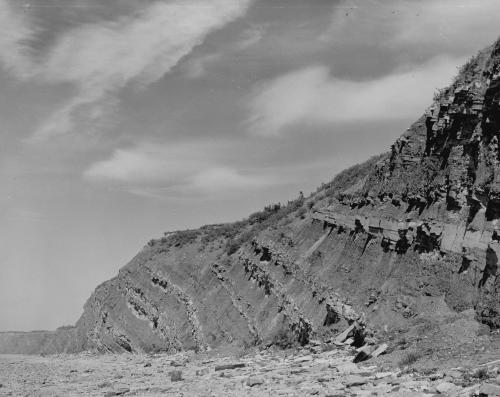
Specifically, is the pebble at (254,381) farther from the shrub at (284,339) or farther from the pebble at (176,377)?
the shrub at (284,339)

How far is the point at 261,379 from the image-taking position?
15.7m

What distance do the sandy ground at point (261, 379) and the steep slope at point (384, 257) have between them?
8.78 ft

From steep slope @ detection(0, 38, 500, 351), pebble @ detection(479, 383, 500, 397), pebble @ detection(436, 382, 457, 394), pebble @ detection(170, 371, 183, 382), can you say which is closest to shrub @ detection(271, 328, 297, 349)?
steep slope @ detection(0, 38, 500, 351)

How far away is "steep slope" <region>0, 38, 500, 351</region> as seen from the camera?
18922 millimetres

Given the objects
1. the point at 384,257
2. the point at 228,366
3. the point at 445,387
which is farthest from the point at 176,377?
the point at 445,387

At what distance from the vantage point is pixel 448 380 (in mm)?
11328

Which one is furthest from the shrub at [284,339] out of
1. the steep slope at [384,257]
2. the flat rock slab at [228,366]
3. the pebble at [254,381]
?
the pebble at [254,381]

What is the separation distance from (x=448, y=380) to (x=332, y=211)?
18388 mm

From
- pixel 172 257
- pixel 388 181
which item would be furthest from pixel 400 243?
pixel 172 257

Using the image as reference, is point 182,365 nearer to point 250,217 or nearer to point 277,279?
point 277,279

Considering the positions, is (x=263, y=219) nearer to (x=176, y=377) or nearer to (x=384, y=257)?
(x=384, y=257)

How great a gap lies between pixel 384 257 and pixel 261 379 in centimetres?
931

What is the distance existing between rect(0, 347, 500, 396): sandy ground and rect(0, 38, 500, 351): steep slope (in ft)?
8.78

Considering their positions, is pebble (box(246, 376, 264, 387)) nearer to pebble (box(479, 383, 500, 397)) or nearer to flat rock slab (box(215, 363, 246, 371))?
flat rock slab (box(215, 363, 246, 371))
